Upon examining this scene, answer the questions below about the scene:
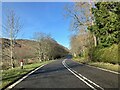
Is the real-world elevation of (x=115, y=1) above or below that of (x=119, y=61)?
above

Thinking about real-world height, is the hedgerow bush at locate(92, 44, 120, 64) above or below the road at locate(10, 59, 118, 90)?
above

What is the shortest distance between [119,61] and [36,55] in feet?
197

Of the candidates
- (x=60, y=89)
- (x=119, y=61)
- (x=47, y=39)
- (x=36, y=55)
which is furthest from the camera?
(x=47, y=39)

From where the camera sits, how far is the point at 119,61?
26109 millimetres

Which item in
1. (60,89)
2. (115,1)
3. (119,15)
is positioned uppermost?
(115,1)

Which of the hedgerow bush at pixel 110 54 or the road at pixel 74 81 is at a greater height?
the hedgerow bush at pixel 110 54

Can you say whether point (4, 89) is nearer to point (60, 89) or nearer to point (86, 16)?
point (60, 89)

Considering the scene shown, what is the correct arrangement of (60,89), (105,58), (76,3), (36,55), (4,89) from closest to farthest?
(60,89) → (4,89) → (105,58) → (76,3) → (36,55)

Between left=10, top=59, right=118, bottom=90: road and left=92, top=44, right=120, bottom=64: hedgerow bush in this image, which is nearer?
left=10, top=59, right=118, bottom=90: road

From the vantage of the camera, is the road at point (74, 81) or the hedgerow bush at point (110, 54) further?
the hedgerow bush at point (110, 54)

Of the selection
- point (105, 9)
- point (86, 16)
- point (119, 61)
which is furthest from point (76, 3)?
point (119, 61)

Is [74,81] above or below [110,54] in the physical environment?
below

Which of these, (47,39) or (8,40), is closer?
(8,40)

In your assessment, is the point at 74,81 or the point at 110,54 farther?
the point at 110,54
